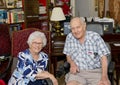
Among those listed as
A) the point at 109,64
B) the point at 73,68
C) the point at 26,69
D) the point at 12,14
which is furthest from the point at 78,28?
the point at 12,14

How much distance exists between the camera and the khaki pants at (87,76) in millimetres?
2799

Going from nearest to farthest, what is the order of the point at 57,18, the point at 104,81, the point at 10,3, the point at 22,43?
1. the point at 104,81
2. the point at 22,43
3. the point at 57,18
4. the point at 10,3

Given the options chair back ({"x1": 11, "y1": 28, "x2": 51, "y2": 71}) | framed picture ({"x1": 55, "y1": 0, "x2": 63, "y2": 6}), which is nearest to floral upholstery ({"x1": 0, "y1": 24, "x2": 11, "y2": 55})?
chair back ({"x1": 11, "y1": 28, "x2": 51, "y2": 71})

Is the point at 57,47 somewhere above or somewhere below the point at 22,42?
below

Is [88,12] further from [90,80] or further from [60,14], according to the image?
[90,80]

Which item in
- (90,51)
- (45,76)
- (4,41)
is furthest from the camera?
(4,41)

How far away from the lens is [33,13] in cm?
568

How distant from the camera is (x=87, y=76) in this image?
9.36 feet

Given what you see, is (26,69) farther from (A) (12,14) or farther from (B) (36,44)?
(A) (12,14)

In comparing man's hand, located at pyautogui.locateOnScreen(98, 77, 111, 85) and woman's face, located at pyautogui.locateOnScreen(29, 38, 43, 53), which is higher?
woman's face, located at pyautogui.locateOnScreen(29, 38, 43, 53)

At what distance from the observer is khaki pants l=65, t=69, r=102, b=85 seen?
280 centimetres

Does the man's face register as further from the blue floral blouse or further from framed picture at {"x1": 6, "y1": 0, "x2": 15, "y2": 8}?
framed picture at {"x1": 6, "y1": 0, "x2": 15, "y2": 8}

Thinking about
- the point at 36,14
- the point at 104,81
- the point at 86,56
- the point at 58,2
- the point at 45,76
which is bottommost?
the point at 104,81

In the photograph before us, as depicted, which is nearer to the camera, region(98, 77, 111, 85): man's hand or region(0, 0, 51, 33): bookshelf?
→ region(98, 77, 111, 85): man's hand
